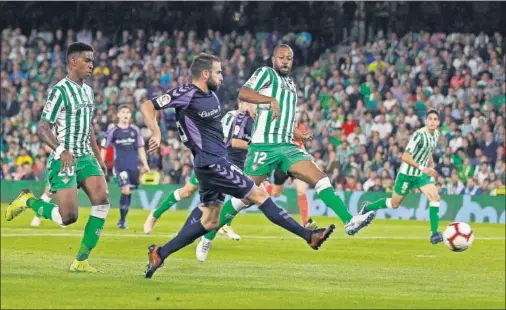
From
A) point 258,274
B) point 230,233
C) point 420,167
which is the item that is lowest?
point 230,233

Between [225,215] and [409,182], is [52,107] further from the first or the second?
[409,182]

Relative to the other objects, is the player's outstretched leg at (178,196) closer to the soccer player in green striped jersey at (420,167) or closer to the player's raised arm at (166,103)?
the soccer player in green striped jersey at (420,167)

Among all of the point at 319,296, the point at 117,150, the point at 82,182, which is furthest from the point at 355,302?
the point at 117,150

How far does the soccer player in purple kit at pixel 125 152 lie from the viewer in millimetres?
22734

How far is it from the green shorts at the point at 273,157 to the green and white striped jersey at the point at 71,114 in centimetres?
220

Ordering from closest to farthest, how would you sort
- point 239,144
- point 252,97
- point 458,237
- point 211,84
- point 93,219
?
point 211,84 < point 93,219 < point 252,97 < point 458,237 < point 239,144

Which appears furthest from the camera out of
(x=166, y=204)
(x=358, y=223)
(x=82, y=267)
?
(x=166, y=204)

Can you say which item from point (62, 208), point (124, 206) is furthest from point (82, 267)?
point (124, 206)

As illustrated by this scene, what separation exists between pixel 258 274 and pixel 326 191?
4.80ft

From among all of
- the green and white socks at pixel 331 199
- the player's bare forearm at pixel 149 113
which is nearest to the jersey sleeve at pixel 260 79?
the green and white socks at pixel 331 199

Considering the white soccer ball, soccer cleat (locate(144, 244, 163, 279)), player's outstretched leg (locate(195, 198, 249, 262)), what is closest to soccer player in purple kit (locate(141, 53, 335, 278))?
soccer cleat (locate(144, 244, 163, 279))

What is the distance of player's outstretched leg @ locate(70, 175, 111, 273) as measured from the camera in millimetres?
12922

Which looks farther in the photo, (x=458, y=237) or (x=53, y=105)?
(x=458, y=237)

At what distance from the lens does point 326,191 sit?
14.1 m
